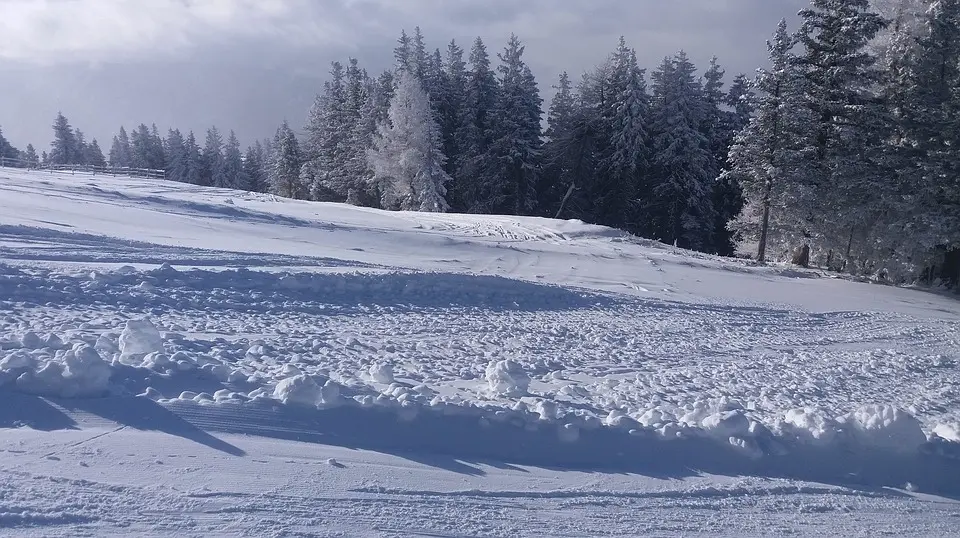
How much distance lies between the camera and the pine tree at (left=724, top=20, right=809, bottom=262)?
23922 mm

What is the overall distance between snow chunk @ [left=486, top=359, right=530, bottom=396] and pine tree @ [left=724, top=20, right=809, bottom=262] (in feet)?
64.0

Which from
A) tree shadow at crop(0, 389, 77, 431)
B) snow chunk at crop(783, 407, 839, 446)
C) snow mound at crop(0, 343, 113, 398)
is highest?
snow chunk at crop(783, 407, 839, 446)

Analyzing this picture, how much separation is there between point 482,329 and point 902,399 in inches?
224

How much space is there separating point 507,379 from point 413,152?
35.4 metres

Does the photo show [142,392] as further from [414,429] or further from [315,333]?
[315,333]

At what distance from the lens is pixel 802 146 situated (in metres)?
24.7

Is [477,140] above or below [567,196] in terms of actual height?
above

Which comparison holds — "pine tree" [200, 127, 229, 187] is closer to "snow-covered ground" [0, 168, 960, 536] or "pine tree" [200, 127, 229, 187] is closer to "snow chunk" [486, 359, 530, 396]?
"snow-covered ground" [0, 168, 960, 536]

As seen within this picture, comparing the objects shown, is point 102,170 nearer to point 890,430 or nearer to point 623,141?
point 623,141

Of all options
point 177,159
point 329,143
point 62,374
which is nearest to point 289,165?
point 329,143

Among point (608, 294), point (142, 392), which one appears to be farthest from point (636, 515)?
point (608, 294)

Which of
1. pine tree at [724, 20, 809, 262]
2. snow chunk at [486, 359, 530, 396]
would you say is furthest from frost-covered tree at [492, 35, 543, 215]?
snow chunk at [486, 359, 530, 396]

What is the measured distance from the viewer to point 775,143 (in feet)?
81.1

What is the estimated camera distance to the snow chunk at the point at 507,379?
7.04 metres
